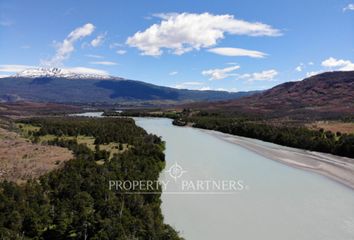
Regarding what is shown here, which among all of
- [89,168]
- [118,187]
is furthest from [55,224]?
[89,168]

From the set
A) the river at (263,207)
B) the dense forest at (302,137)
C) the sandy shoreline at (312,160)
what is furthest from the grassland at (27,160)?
the dense forest at (302,137)

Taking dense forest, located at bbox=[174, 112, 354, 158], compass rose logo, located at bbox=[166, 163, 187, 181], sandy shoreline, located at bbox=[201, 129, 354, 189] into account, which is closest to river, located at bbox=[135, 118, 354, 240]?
compass rose logo, located at bbox=[166, 163, 187, 181]

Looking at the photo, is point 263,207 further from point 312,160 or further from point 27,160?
point 27,160

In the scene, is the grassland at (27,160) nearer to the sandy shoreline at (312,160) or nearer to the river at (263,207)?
the river at (263,207)

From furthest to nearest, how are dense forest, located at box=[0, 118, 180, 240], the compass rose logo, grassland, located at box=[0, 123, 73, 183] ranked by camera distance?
the compass rose logo, grassland, located at box=[0, 123, 73, 183], dense forest, located at box=[0, 118, 180, 240]

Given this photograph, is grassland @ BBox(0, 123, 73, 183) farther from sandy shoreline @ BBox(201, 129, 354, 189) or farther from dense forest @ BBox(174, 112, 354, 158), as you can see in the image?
dense forest @ BBox(174, 112, 354, 158)
